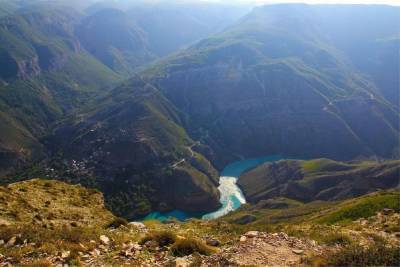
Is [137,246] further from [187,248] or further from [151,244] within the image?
[187,248]

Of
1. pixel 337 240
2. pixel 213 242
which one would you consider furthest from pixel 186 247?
pixel 337 240

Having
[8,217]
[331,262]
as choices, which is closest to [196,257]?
[331,262]

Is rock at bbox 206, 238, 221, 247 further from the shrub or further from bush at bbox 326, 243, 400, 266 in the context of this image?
bush at bbox 326, 243, 400, 266

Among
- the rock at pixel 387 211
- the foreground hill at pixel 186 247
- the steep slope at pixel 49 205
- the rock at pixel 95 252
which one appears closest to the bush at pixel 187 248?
the foreground hill at pixel 186 247

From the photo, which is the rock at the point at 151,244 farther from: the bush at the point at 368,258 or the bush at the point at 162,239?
the bush at the point at 368,258

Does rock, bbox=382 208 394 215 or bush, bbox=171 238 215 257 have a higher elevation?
bush, bbox=171 238 215 257

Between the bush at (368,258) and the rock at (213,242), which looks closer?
the bush at (368,258)

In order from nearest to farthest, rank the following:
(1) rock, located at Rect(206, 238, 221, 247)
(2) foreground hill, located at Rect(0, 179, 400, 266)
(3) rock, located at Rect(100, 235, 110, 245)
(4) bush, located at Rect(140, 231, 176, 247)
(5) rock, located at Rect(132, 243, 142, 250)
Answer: (2) foreground hill, located at Rect(0, 179, 400, 266) → (5) rock, located at Rect(132, 243, 142, 250) → (3) rock, located at Rect(100, 235, 110, 245) → (4) bush, located at Rect(140, 231, 176, 247) → (1) rock, located at Rect(206, 238, 221, 247)

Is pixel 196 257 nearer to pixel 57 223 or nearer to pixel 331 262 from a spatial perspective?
pixel 331 262

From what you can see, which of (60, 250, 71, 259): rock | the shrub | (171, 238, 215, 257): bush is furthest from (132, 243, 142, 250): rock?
the shrub
